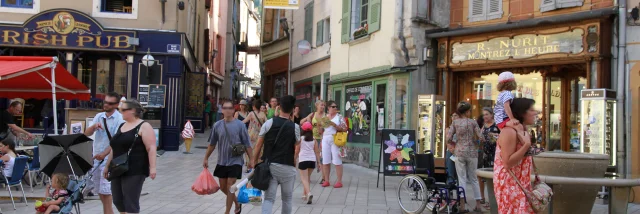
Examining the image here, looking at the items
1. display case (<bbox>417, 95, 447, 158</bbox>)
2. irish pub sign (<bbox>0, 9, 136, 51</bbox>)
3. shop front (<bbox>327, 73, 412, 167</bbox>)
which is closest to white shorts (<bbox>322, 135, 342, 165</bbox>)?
shop front (<bbox>327, 73, 412, 167</bbox>)

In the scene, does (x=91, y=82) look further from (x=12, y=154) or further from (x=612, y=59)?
(x=612, y=59)

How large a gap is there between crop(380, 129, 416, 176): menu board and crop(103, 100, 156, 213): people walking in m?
5.95

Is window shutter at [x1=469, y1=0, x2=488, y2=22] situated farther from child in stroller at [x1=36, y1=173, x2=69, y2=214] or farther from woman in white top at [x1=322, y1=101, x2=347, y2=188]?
child in stroller at [x1=36, y1=173, x2=69, y2=214]

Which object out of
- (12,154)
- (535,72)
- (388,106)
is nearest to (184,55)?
(388,106)

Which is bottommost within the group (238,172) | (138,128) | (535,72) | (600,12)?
(238,172)

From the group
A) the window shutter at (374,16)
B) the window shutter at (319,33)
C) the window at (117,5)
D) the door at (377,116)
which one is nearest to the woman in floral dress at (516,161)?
the door at (377,116)

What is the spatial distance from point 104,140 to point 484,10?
842 cm

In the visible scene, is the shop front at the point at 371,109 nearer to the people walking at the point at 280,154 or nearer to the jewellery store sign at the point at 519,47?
the jewellery store sign at the point at 519,47

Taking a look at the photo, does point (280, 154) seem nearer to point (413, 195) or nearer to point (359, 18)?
point (413, 195)

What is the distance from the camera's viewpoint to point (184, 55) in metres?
20.5

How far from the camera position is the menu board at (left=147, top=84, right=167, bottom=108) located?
19375 mm

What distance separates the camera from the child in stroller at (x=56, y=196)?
706 centimetres

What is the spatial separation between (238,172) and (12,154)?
4.50 metres

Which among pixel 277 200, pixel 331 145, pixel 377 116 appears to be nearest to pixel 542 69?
pixel 331 145
